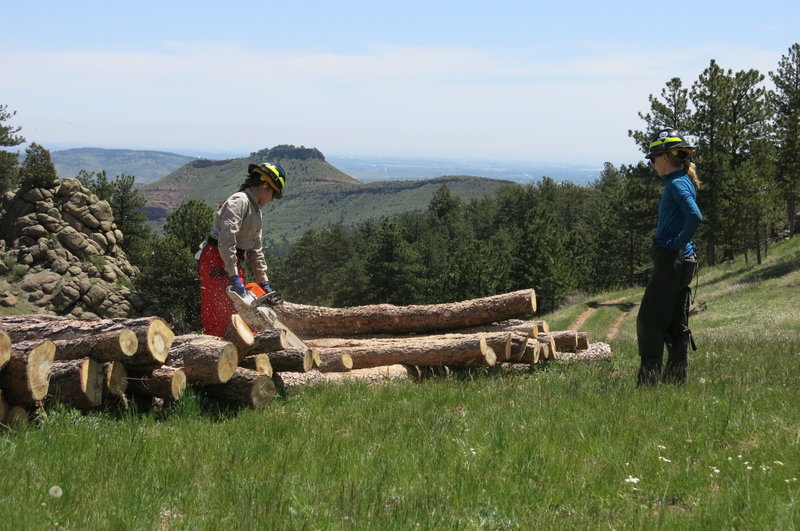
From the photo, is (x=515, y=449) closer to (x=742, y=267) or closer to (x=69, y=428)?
(x=69, y=428)

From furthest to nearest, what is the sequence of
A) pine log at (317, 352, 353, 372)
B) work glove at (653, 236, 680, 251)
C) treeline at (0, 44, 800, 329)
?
treeline at (0, 44, 800, 329) < pine log at (317, 352, 353, 372) < work glove at (653, 236, 680, 251)

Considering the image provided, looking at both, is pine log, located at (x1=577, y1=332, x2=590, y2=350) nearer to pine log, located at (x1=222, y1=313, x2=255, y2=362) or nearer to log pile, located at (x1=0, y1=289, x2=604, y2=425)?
log pile, located at (x1=0, y1=289, x2=604, y2=425)

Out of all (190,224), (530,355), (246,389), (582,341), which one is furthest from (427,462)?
(190,224)

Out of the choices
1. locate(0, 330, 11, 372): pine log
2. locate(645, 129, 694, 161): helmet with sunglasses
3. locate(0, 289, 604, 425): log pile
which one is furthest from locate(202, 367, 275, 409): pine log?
locate(645, 129, 694, 161): helmet with sunglasses

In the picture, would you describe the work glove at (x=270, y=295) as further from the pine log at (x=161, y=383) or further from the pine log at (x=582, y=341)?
the pine log at (x=582, y=341)

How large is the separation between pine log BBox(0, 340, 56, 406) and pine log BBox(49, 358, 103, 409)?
0.16 metres

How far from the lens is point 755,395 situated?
22.8 ft

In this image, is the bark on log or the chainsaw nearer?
the chainsaw

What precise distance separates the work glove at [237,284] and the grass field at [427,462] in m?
1.46

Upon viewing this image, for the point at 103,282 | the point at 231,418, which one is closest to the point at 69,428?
the point at 231,418

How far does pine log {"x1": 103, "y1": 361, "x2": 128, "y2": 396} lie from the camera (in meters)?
6.27

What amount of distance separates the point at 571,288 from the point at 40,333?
60296 millimetres

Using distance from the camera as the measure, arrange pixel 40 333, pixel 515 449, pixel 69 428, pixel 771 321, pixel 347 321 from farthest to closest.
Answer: pixel 771 321
pixel 347 321
pixel 40 333
pixel 69 428
pixel 515 449

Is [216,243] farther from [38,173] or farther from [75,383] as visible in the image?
[38,173]
